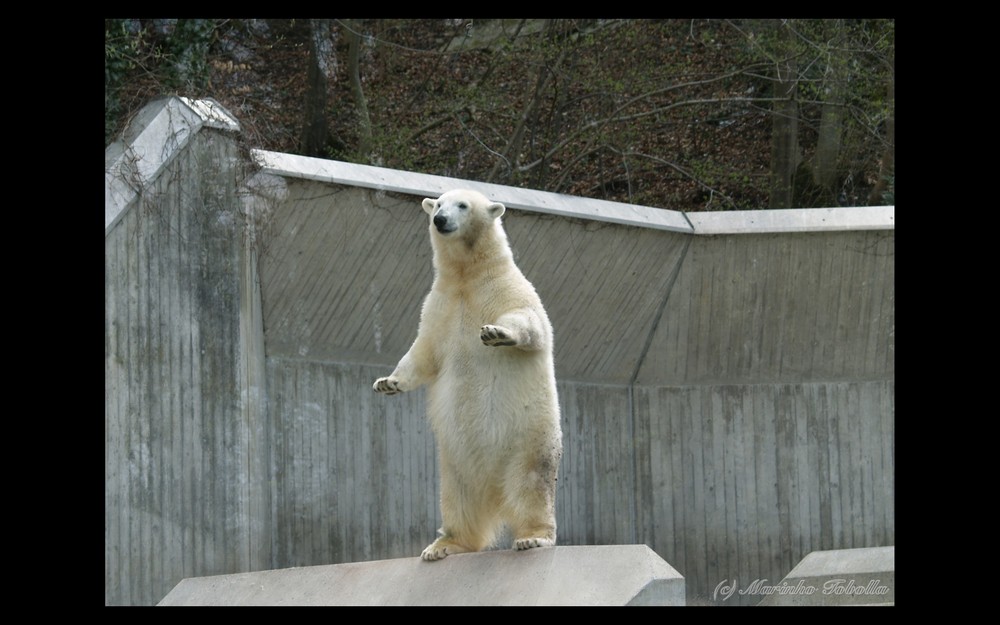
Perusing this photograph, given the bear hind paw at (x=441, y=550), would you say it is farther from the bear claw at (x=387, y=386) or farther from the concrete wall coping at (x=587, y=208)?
the concrete wall coping at (x=587, y=208)

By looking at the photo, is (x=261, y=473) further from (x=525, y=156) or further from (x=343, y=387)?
(x=525, y=156)

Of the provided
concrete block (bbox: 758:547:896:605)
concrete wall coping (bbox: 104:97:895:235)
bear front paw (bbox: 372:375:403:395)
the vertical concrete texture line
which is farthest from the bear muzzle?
the vertical concrete texture line

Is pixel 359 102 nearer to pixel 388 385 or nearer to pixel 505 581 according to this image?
pixel 388 385

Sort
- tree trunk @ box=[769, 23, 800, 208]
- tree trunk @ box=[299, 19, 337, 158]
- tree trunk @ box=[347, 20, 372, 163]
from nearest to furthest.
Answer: tree trunk @ box=[347, 20, 372, 163], tree trunk @ box=[299, 19, 337, 158], tree trunk @ box=[769, 23, 800, 208]

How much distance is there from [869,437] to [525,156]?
17.2 ft

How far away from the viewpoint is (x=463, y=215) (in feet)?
21.4

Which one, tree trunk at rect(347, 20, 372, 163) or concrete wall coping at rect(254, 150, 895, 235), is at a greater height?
tree trunk at rect(347, 20, 372, 163)

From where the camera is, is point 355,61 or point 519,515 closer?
point 519,515

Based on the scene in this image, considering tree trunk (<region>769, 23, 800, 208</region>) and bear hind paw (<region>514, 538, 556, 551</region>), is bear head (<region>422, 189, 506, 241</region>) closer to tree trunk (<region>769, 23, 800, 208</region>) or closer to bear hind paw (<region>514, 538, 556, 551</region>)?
bear hind paw (<region>514, 538, 556, 551</region>)

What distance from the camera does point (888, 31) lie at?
13.6 m

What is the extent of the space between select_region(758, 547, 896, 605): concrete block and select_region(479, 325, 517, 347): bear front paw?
215 inches

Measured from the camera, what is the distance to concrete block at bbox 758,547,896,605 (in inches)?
388

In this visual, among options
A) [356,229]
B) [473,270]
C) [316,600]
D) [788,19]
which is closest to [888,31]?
[788,19]

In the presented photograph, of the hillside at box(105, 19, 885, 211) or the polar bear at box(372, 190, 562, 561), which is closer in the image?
the polar bear at box(372, 190, 562, 561)
